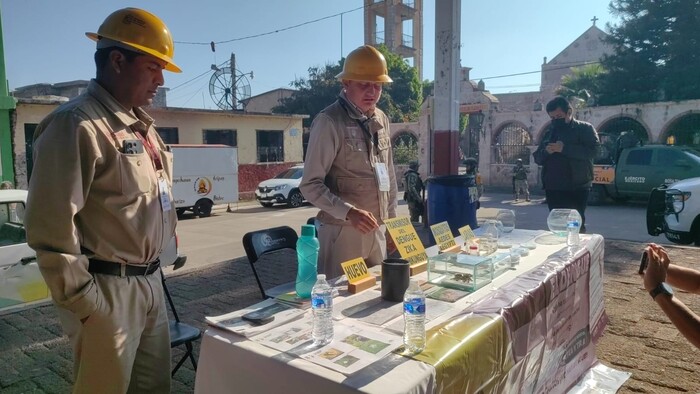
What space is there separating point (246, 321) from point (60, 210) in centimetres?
75

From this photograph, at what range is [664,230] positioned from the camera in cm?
705

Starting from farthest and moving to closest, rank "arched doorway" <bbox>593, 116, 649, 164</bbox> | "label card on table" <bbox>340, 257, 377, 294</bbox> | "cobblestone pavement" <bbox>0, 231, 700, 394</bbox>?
1. "arched doorway" <bbox>593, 116, 649, 164</bbox>
2. "cobblestone pavement" <bbox>0, 231, 700, 394</bbox>
3. "label card on table" <bbox>340, 257, 377, 294</bbox>

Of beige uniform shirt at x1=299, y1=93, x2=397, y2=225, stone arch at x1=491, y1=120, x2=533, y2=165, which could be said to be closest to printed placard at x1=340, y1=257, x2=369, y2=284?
beige uniform shirt at x1=299, y1=93, x2=397, y2=225

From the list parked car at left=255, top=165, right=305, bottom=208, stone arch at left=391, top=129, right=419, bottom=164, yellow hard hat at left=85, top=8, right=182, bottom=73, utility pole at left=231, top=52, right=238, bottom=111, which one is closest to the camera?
yellow hard hat at left=85, top=8, right=182, bottom=73

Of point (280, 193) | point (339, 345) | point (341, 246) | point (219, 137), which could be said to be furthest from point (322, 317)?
point (219, 137)

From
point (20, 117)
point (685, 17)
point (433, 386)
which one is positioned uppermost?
point (685, 17)

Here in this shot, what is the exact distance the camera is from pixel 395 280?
6.89 feet

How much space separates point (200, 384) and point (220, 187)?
1348 cm

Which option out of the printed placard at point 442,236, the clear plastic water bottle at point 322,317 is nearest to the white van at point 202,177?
the printed placard at point 442,236

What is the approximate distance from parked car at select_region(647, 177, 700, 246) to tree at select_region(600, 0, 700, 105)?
18536 millimetres

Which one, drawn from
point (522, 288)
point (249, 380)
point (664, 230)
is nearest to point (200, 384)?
point (249, 380)

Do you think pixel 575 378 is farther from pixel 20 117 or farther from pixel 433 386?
pixel 20 117

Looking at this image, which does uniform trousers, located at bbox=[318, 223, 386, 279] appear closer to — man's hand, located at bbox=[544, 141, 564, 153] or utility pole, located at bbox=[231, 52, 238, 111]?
man's hand, located at bbox=[544, 141, 564, 153]

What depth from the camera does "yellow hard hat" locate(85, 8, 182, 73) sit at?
70.8 inches
